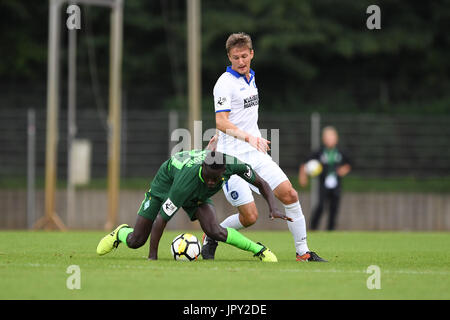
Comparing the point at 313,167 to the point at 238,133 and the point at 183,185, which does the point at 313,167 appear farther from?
the point at 183,185

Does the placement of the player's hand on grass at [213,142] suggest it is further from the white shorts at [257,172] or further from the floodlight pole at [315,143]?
the floodlight pole at [315,143]

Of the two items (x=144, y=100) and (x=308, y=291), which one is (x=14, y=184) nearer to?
(x=144, y=100)

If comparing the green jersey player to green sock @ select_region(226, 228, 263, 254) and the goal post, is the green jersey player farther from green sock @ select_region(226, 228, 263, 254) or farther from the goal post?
the goal post

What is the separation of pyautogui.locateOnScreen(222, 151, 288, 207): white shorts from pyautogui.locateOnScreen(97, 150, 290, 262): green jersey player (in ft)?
0.65

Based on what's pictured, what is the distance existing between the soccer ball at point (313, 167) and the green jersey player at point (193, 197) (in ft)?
32.0

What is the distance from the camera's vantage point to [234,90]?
31.3 feet

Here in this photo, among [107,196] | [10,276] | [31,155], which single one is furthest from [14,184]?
[10,276]

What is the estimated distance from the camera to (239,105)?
9617mm

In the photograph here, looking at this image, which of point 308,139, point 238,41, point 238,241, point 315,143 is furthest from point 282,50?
point 238,241

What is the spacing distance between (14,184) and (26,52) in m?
7.13

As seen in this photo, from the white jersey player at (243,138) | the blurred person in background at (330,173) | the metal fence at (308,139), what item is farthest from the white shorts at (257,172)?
the metal fence at (308,139)

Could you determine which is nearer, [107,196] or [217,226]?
[217,226]

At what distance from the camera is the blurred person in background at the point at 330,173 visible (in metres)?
18.8

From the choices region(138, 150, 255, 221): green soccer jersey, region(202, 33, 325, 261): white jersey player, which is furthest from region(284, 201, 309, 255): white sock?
region(138, 150, 255, 221): green soccer jersey
